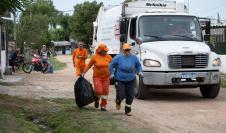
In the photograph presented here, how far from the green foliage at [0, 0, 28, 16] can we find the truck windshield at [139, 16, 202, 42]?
461cm

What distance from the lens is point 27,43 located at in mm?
50906

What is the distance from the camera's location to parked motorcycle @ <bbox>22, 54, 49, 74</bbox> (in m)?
30.6

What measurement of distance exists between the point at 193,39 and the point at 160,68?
1962 mm

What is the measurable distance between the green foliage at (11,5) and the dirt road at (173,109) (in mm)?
3384

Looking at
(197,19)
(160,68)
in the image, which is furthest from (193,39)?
(160,68)

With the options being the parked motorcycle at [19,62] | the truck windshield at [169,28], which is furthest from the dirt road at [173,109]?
the parked motorcycle at [19,62]

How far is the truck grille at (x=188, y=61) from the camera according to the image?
15180 mm

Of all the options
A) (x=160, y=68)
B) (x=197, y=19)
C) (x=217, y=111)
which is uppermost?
(x=197, y=19)

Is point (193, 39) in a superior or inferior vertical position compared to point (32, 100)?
superior

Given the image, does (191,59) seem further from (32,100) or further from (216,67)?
(32,100)

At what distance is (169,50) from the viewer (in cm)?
1527

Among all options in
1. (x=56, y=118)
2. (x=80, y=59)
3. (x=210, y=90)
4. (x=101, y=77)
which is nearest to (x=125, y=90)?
(x=101, y=77)

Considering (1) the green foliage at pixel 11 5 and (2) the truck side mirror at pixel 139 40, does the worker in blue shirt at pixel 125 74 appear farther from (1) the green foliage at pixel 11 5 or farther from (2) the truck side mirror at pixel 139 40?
(2) the truck side mirror at pixel 139 40

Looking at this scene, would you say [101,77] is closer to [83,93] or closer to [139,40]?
[83,93]
